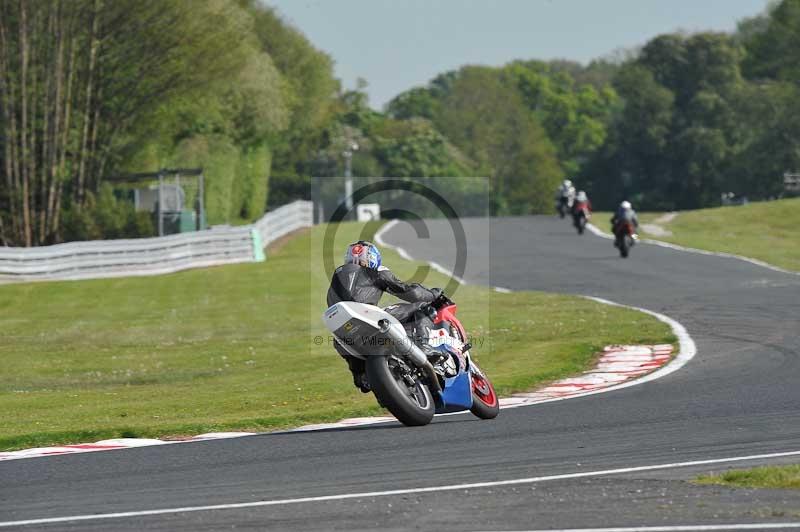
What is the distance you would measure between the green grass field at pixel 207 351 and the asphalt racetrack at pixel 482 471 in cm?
197

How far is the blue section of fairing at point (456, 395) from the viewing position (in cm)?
1182

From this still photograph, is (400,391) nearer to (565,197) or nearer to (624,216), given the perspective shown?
(624,216)

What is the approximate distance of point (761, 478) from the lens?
8.44 metres

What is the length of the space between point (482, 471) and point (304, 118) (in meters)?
97.7

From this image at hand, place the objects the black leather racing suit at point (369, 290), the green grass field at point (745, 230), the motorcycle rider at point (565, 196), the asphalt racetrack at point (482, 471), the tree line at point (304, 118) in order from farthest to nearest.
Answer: the motorcycle rider at point (565, 196)
the tree line at point (304, 118)
the green grass field at point (745, 230)
the black leather racing suit at point (369, 290)
the asphalt racetrack at point (482, 471)

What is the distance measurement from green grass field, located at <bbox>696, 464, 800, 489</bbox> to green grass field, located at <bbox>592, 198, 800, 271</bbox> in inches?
1130

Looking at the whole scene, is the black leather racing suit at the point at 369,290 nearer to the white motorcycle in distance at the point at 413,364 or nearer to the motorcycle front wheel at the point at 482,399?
the white motorcycle in distance at the point at 413,364

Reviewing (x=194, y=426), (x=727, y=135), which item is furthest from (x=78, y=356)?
(x=727, y=135)

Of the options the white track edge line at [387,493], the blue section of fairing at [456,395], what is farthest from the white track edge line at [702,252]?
the white track edge line at [387,493]

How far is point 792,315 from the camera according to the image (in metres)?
21.4

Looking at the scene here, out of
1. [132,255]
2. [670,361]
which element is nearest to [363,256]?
[670,361]

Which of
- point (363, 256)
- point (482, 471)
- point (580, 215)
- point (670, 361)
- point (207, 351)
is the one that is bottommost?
point (207, 351)

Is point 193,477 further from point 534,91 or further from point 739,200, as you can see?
point 534,91

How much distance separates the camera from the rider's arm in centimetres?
1166
